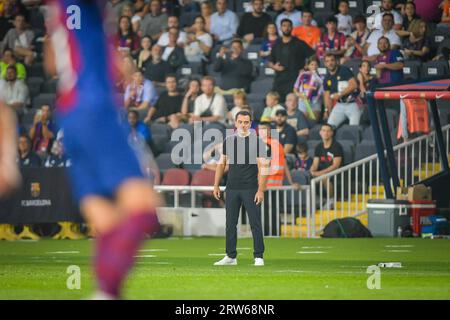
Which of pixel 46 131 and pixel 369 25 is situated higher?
pixel 369 25

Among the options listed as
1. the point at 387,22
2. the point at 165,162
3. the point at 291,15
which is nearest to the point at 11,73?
the point at 165,162

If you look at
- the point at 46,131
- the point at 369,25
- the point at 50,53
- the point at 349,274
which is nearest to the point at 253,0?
the point at 369,25

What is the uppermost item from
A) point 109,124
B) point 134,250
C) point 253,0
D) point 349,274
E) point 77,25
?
point 253,0

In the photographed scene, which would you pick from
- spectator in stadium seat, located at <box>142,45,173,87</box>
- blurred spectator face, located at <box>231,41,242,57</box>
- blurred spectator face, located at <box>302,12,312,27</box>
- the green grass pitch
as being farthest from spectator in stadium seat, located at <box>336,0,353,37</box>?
the green grass pitch

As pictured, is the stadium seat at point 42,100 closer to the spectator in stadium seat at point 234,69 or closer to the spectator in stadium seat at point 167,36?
the spectator in stadium seat at point 167,36

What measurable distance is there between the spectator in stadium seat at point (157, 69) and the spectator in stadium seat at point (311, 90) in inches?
154

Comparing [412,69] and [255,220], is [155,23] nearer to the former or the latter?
[412,69]

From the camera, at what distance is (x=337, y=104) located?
26266mm

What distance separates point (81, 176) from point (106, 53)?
0.75 m

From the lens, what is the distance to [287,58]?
90.2 feet

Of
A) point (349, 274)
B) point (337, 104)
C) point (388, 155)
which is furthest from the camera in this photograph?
point (337, 104)
